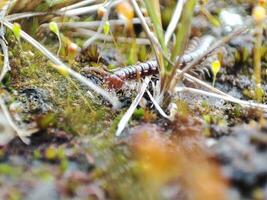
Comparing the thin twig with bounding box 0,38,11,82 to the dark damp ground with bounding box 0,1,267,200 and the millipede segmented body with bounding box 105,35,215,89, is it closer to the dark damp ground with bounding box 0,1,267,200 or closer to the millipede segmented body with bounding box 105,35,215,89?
the dark damp ground with bounding box 0,1,267,200

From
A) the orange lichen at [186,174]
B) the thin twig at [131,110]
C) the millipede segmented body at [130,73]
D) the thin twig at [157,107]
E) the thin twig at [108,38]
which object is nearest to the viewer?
the orange lichen at [186,174]

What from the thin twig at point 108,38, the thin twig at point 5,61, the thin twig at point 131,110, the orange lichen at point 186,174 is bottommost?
the thin twig at point 108,38

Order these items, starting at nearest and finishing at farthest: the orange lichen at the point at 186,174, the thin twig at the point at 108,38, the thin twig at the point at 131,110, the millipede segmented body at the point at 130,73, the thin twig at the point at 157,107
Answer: the orange lichen at the point at 186,174
the thin twig at the point at 131,110
the thin twig at the point at 157,107
the millipede segmented body at the point at 130,73
the thin twig at the point at 108,38

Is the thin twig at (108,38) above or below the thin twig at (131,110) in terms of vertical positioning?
below

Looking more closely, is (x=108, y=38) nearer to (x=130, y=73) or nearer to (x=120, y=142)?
(x=130, y=73)

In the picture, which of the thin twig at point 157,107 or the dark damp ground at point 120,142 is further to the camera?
the thin twig at point 157,107

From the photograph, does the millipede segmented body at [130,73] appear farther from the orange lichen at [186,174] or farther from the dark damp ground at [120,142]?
the orange lichen at [186,174]

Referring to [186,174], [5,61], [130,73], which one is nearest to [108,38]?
[130,73]

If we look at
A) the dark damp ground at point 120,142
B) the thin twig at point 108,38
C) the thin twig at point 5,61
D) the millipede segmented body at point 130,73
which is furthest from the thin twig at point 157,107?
the thin twig at point 108,38

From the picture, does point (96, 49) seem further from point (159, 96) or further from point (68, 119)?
point (68, 119)

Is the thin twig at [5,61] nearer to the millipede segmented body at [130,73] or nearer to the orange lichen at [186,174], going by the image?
the millipede segmented body at [130,73]

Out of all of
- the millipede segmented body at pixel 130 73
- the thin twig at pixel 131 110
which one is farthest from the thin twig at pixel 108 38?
the thin twig at pixel 131 110
